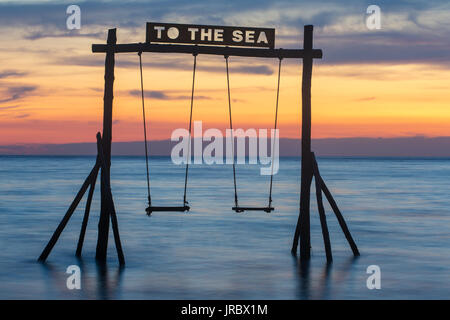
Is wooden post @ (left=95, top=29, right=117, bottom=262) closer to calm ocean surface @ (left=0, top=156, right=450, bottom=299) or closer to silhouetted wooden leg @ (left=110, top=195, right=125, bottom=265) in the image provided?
silhouetted wooden leg @ (left=110, top=195, right=125, bottom=265)

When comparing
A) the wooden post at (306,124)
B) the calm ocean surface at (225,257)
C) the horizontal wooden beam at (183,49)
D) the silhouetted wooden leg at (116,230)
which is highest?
the horizontal wooden beam at (183,49)

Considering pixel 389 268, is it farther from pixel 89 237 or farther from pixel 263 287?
pixel 89 237

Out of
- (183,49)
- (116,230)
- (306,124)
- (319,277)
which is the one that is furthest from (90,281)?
(306,124)

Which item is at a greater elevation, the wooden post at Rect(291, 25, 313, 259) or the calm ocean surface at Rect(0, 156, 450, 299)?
the wooden post at Rect(291, 25, 313, 259)

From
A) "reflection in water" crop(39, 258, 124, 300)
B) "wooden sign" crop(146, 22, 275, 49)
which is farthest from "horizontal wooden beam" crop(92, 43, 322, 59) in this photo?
"reflection in water" crop(39, 258, 124, 300)

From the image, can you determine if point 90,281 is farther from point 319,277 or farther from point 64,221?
point 319,277

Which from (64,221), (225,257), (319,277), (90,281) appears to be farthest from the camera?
(225,257)

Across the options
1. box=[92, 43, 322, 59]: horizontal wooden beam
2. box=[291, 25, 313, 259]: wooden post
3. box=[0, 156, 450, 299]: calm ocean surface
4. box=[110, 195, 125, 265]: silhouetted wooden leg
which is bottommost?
box=[0, 156, 450, 299]: calm ocean surface

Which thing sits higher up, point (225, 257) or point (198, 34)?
point (198, 34)

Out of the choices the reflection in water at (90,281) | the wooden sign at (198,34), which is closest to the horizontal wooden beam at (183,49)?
the wooden sign at (198,34)

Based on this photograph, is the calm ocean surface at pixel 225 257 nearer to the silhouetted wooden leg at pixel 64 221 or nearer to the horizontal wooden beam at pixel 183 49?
the silhouetted wooden leg at pixel 64 221

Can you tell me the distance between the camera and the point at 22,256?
15.6 meters

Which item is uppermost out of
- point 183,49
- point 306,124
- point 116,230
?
point 183,49

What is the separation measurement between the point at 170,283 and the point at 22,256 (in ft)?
15.2
